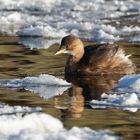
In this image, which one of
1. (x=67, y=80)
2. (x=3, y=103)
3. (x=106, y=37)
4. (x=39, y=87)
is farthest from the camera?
(x=106, y=37)

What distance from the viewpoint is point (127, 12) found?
2034cm

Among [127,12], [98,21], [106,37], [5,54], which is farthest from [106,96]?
[127,12]

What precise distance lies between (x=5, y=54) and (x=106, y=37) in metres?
2.87

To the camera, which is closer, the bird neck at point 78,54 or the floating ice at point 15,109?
the floating ice at point 15,109

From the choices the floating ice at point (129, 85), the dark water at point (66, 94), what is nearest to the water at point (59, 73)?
the dark water at point (66, 94)

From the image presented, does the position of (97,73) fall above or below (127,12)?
below

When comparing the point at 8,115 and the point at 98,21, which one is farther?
the point at 98,21

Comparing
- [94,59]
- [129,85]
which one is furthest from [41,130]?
[94,59]

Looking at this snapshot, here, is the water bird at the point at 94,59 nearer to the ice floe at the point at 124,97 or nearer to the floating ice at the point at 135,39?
the ice floe at the point at 124,97

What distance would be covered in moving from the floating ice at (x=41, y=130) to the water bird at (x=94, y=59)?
478 cm

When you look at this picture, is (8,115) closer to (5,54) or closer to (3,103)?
(3,103)

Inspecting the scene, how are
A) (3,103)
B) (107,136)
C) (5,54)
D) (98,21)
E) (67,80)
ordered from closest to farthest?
(107,136) < (3,103) < (67,80) < (5,54) < (98,21)

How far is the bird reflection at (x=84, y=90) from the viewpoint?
920 centimetres

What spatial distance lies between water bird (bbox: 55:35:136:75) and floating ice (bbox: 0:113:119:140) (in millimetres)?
4783
